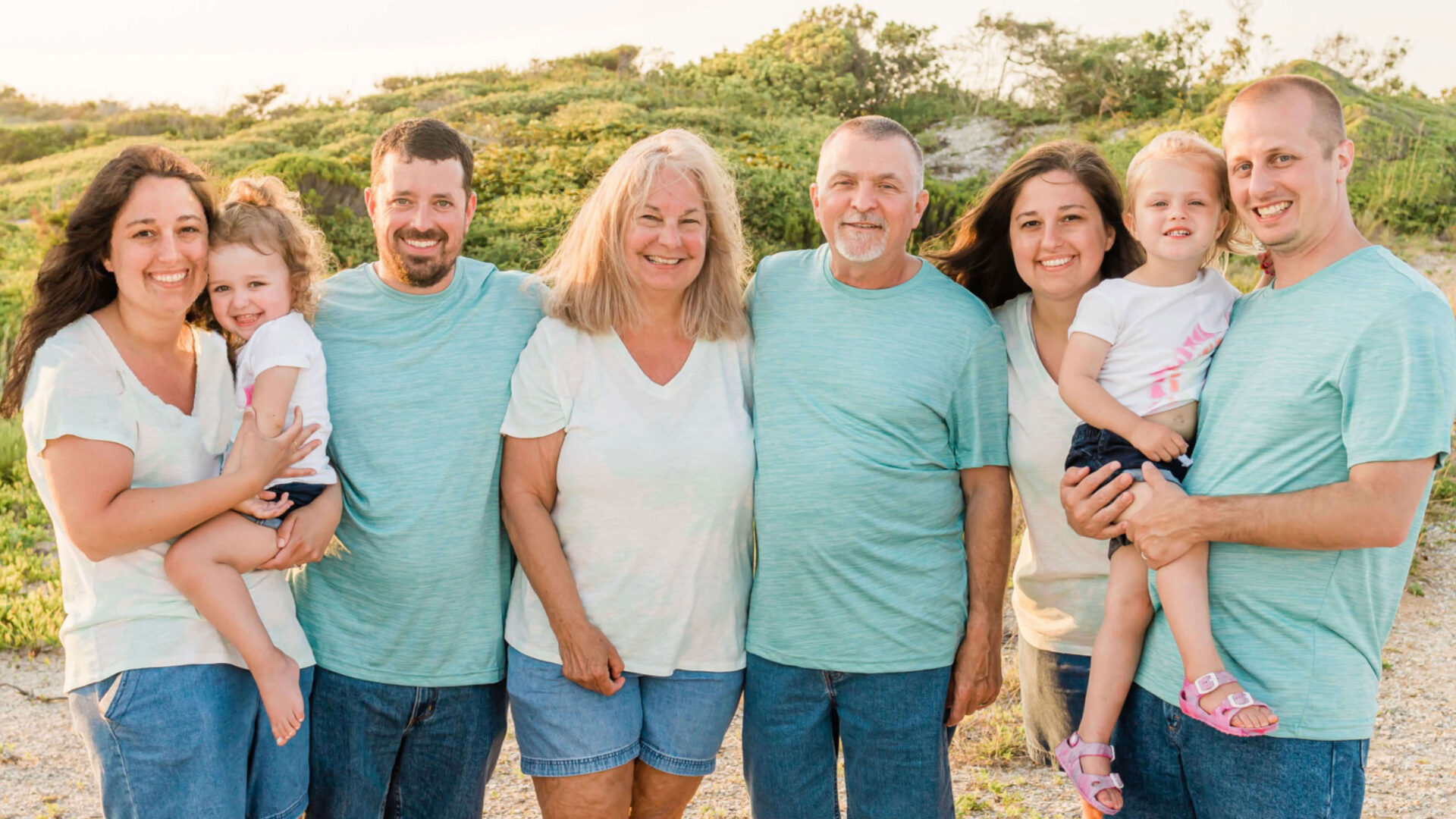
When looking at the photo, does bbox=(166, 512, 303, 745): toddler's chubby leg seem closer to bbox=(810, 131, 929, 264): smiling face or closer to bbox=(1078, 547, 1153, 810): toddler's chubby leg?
bbox=(810, 131, 929, 264): smiling face

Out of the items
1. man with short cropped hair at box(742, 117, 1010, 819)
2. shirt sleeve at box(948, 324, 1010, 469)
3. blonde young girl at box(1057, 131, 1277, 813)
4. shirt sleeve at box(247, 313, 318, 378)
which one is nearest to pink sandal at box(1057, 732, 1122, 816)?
blonde young girl at box(1057, 131, 1277, 813)

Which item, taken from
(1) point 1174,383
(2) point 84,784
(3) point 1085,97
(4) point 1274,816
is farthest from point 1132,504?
(3) point 1085,97

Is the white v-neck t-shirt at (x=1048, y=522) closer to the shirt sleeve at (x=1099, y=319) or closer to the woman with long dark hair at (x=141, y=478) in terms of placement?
the shirt sleeve at (x=1099, y=319)

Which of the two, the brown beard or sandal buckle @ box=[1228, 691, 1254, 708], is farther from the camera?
the brown beard

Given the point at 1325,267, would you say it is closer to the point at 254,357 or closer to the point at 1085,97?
the point at 254,357

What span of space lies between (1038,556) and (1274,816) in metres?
0.98

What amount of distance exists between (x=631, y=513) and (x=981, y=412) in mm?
1063

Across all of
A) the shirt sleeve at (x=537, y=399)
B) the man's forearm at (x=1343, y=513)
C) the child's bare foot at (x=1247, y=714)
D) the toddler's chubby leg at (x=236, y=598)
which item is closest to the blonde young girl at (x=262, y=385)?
the toddler's chubby leg at (x=236, y=598)

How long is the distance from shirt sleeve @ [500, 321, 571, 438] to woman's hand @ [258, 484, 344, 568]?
515 millimetres

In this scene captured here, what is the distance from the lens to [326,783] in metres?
3.04

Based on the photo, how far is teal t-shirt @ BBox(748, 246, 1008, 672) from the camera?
3.01 metres

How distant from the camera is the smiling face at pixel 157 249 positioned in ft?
8.56

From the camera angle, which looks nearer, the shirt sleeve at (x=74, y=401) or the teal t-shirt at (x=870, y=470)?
the shirt sleeve at (x=74, y=401)

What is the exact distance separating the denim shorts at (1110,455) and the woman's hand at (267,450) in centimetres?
209
